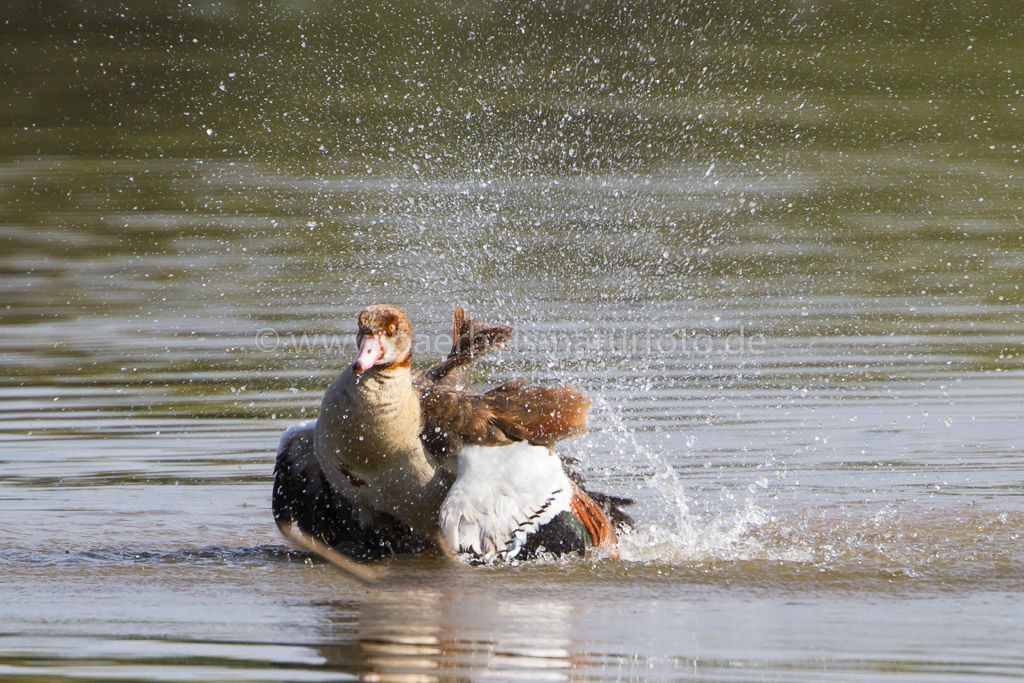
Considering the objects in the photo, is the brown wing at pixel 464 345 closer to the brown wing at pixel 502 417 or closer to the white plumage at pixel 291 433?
the brown wing at pixel 502 417

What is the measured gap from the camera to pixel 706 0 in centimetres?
2312

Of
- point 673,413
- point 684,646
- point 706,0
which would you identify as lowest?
point 684,646

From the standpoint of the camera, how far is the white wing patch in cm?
652

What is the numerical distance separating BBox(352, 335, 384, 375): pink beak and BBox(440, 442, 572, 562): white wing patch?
582 mm

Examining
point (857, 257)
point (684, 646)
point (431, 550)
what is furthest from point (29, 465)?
point (857, 257)

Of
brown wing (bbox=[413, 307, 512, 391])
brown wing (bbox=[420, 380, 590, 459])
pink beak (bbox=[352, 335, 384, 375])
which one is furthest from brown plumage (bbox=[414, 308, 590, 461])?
pink beak (bbox=[352, 335, 384, 375])

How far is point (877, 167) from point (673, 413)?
26.2 feet

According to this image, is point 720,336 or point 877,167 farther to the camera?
point 877,167

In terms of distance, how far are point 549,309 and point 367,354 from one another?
490cm

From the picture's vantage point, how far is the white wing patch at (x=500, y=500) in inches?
257

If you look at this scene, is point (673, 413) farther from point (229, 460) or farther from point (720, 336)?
point (229, 460)

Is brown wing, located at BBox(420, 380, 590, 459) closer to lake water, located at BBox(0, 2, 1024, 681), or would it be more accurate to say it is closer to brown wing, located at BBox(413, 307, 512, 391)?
brown wing, located at BBox(413, 307, 512, 391)

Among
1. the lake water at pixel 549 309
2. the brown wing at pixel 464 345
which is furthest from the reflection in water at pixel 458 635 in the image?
the brown wing at pixel 464 345

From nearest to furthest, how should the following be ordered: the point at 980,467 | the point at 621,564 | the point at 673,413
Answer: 1. the point at 621,564
2. the point at 980,467
3. the point at 673,413
